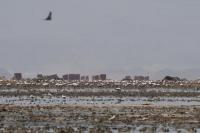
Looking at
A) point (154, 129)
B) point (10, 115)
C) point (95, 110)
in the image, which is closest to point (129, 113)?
point (95, 110)

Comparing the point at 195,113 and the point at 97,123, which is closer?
the point at 97,123

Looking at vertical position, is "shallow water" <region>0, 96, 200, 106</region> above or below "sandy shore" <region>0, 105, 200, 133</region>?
above

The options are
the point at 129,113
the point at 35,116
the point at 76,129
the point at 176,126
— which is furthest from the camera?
the point at 129,113

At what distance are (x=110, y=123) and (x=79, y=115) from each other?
15.8 ft

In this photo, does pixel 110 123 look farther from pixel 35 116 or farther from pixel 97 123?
pixel 35 116

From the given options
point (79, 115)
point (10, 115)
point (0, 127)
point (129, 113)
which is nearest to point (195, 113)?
point (129, 113)

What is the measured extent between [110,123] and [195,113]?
8.13 meters

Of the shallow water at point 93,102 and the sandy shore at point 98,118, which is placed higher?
the shallow water at point 93,102

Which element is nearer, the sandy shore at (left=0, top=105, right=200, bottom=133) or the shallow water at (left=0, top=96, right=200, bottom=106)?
the sandy shore at (left=0, top=105, right=200, bottom=133)

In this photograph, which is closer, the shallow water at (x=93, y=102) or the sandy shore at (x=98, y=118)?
the sandy shore at (x=98, y=118)

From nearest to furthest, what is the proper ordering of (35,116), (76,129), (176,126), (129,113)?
1. (76,129)
2. (176,126)
3. (35,116)
4. (129,113)

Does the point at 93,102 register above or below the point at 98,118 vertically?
above

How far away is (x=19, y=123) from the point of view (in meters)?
38.8

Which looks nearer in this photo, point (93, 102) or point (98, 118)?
point (98, 118)
